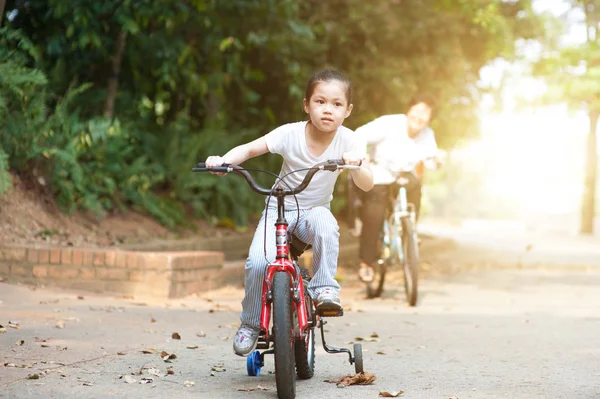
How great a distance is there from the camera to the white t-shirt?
193 inches

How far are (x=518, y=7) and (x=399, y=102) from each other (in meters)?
4.72

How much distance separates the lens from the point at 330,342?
20.9 feet

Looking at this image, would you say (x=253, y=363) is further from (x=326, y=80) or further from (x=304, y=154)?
(x=326, y=80)

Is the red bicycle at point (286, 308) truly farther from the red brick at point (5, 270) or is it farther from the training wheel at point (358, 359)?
the red brick at point (5, 270)

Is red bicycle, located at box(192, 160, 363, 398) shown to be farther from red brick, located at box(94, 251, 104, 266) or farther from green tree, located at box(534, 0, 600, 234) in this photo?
green tree, located at box(534, 0, 600, 234)

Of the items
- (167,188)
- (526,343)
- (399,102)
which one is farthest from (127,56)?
(526,343)

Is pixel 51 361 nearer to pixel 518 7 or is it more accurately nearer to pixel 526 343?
pixel 526 343

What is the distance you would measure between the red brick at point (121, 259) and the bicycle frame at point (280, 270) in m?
3.99

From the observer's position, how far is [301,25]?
12.2m

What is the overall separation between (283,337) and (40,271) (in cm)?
463

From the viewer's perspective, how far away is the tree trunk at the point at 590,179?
26.4 m

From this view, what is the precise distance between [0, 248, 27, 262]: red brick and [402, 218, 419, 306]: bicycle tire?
3.48 metres

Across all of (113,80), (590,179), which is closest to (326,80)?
(113,80)

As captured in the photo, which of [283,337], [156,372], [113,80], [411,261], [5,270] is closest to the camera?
[283,337]
